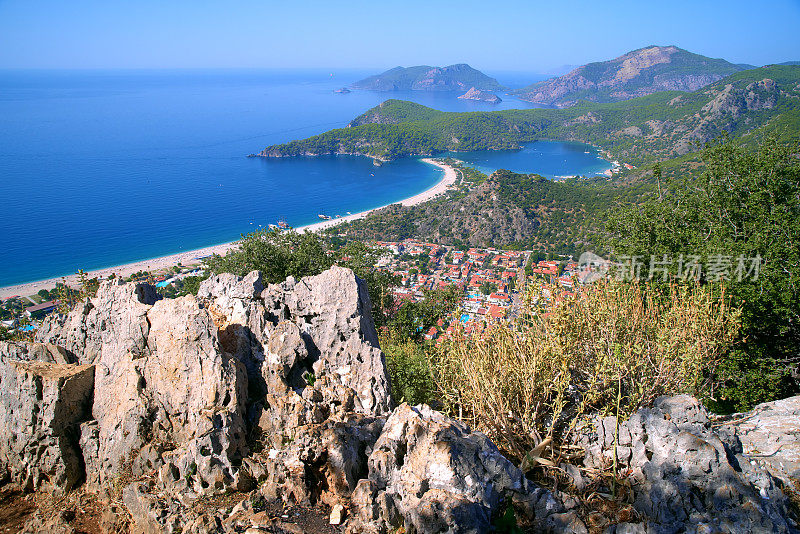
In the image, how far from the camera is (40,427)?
574cm

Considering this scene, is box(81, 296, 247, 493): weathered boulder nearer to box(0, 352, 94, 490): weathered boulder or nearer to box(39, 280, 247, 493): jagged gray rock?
box(39, 280, 247, 493): jagged gray rock

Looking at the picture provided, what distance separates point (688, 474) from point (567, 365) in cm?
184

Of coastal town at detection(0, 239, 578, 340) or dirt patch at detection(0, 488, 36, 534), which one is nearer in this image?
dirt patch at detection(0, 488, 36, 534)

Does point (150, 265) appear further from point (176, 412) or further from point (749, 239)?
point (749, 239)

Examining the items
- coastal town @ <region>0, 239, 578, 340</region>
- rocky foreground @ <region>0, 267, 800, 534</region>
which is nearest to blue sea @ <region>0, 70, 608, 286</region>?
coastal town @ <region>0, 239, 578, 340</region>

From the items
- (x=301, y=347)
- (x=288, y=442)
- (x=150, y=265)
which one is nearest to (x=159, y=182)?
(x=150, y=265)

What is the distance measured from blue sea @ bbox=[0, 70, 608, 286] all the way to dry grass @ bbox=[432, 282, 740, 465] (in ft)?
180

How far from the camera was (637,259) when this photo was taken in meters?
12.2

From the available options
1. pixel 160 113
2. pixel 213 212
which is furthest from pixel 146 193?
pixel 160 113

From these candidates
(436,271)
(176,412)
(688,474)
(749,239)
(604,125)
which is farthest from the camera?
(604,125)

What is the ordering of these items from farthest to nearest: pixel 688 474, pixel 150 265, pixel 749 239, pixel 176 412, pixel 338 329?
pixel 150 265
pixel 749 239
pixel 338 329
pixel 176 412
pixel 688 474

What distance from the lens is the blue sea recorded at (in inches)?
2239

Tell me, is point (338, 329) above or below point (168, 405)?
above

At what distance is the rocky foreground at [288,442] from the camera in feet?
14.1
